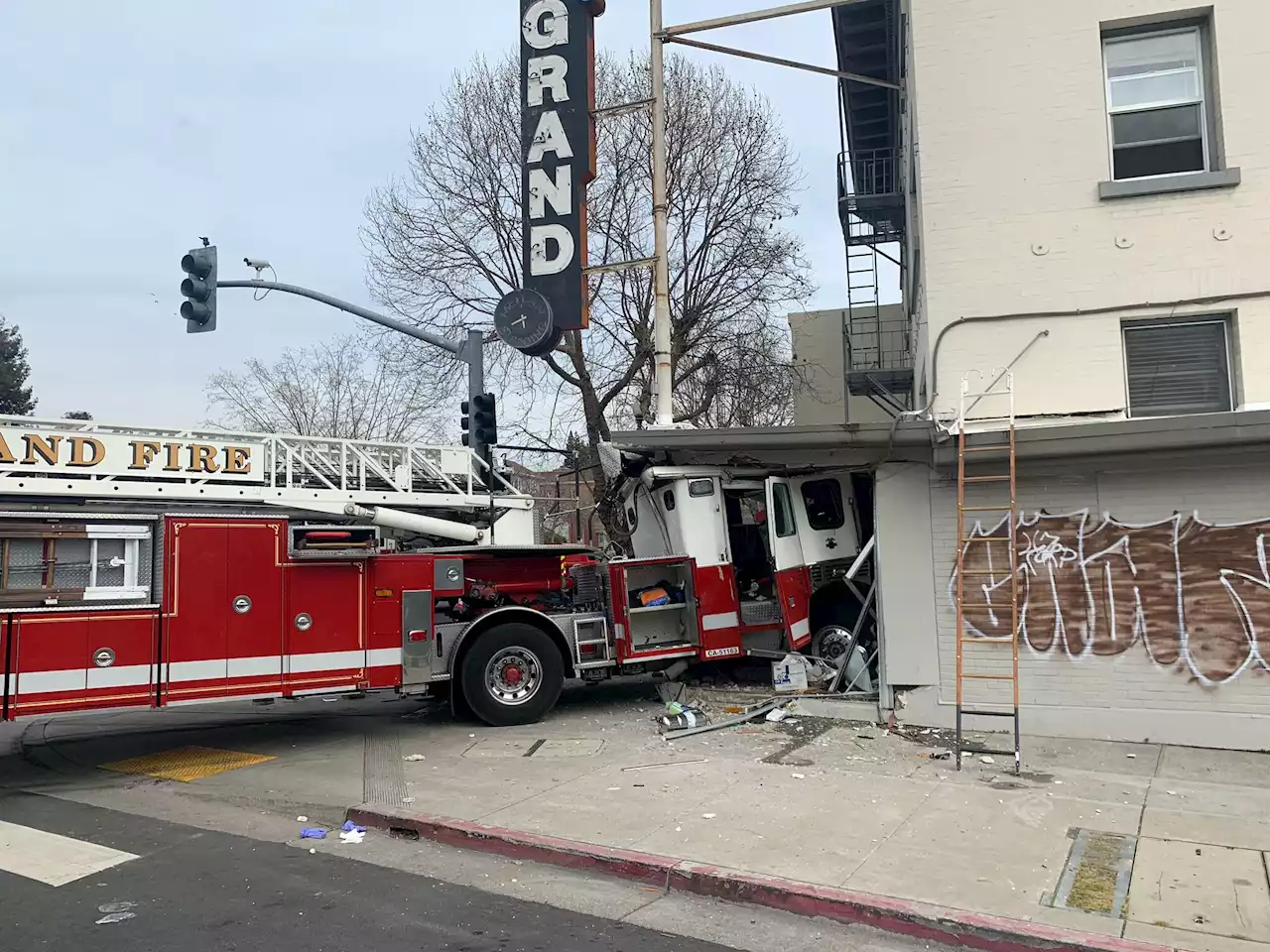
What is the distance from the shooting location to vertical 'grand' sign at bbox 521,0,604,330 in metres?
13.1

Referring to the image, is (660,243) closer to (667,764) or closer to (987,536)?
(987,536)

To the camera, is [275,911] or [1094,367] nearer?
[275,911]

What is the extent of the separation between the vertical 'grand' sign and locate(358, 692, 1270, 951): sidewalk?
254 inches

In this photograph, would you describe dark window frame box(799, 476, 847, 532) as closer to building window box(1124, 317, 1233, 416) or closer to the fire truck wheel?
the fire truck wheel

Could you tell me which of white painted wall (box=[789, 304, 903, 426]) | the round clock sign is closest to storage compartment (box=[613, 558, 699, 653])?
the round clock sign

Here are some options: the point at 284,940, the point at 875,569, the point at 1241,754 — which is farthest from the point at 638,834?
the point at 1241,754

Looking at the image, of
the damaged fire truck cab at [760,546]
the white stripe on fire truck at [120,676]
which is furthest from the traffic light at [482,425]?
the white stripe on fire truck at [120,676]

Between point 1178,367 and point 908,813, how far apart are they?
5244mm

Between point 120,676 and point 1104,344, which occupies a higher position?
point 1104,344

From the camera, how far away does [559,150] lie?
13156mm

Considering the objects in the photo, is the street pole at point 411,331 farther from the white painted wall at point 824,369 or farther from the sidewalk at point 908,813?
the white painted wall at point 824,369

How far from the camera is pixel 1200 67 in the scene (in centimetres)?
923

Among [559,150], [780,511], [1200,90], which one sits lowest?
[780,511]

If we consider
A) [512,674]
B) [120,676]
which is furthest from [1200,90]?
[120,676]
